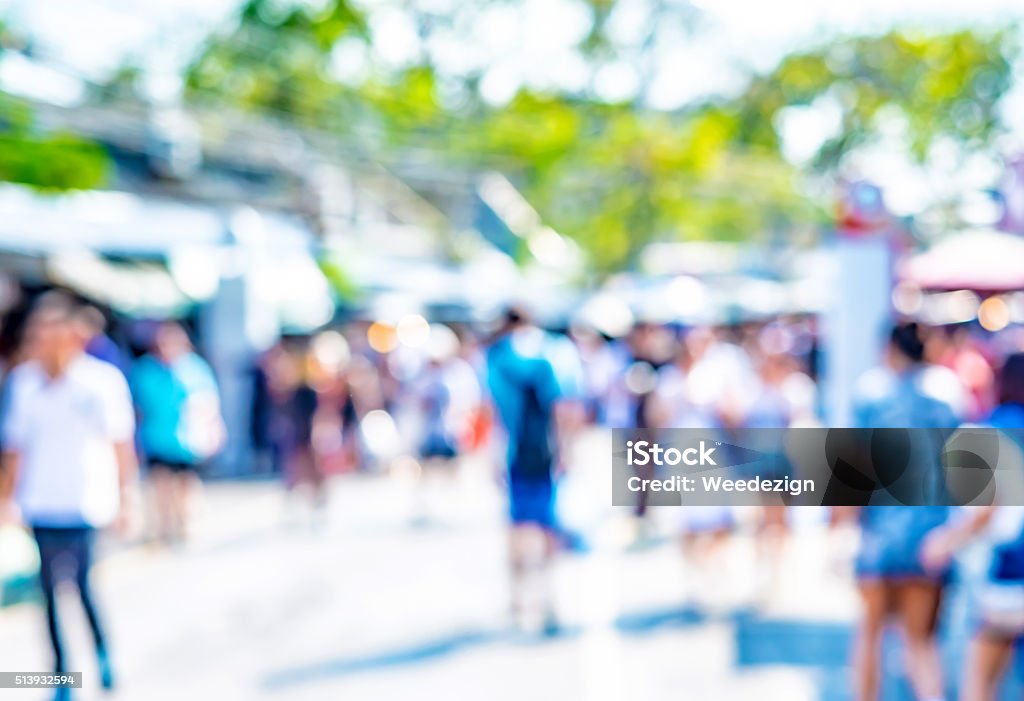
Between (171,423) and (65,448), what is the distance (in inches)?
164

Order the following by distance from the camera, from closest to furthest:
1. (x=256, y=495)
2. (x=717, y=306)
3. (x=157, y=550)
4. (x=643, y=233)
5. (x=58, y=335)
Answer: (x=58, y=335) < (x=157, y=550) < (x=256, y=495) < (x=717, y=306) < (x=643, y=233)

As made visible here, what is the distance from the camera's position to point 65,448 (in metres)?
5.55

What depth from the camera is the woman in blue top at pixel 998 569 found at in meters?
3.89

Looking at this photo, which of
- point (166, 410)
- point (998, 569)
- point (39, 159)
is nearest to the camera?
point (998, 569)

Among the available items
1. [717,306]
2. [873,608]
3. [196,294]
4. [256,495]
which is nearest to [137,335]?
[196,294]

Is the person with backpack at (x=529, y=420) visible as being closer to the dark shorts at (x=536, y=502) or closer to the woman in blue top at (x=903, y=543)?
the dark shorts at (x=536, y=502)

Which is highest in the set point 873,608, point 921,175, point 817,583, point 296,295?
point 921,175

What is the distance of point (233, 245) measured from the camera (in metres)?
15.1

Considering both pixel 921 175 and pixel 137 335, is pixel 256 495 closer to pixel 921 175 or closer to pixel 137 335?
pixel 137 335

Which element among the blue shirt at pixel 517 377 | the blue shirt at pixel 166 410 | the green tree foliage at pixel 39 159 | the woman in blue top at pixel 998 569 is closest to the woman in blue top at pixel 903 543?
the woman in blue top at pixel 998 569

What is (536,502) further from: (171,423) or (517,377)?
(171,423)

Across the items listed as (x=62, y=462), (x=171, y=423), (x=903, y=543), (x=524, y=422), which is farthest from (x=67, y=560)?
(x=171, y=423)

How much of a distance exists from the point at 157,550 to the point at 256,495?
3609 mm

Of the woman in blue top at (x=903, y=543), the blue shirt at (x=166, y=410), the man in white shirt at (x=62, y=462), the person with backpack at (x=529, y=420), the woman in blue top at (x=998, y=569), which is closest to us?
the woman in blue top at (x=998, y=569)
